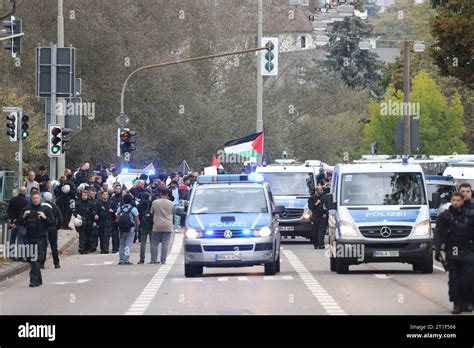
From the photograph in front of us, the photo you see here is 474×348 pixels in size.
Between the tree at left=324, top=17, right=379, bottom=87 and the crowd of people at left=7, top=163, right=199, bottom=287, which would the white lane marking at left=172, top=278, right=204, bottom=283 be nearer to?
the crowd of people at left=7, top=163, right=199, bottom=287

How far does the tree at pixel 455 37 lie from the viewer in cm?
3853

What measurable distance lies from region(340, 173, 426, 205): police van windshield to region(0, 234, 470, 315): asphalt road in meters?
1.45

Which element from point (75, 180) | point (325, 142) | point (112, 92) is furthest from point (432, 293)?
point (325, 142)

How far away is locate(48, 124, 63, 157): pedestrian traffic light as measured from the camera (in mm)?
37438

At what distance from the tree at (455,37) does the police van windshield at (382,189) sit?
1054 cm

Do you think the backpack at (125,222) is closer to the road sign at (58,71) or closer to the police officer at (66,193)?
the road sign at (58,71)

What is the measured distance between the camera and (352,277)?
90.0ft

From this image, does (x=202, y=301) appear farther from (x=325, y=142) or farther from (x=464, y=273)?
(x=325, y=142)

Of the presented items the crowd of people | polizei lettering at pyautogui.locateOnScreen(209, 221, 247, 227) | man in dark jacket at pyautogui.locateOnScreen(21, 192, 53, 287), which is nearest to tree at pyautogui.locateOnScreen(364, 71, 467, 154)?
the crowd of people

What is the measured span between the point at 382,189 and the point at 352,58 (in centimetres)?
8488

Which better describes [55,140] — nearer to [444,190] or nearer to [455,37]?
[444,190]
